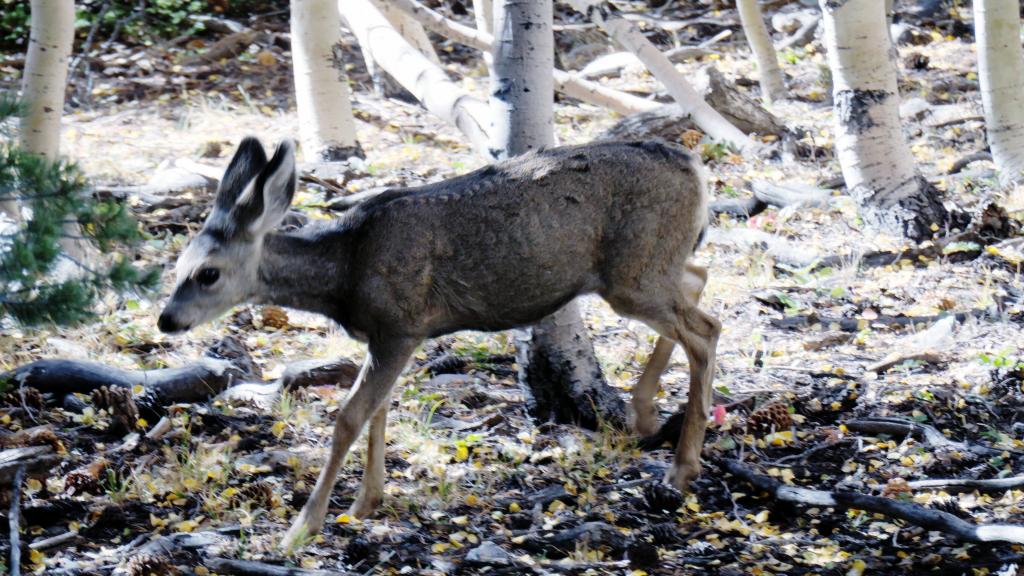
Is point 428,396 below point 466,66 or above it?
below

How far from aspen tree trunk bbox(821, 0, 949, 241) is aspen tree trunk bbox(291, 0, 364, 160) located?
4.55m

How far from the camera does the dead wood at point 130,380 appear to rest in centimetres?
702

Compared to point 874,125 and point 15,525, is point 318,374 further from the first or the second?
point 874,125

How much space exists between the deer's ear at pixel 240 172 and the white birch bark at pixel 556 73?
5583mm

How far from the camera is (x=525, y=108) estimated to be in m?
6.90

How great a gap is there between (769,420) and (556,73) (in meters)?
5.94

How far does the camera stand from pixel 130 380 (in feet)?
23.3

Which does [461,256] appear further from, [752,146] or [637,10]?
[637,10]

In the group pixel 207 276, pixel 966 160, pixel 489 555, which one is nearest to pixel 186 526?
pixel 207 276

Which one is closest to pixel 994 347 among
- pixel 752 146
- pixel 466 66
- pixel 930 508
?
pixel 930 508

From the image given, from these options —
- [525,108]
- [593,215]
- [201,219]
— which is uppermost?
[525,108]

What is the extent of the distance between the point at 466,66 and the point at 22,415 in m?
10.1

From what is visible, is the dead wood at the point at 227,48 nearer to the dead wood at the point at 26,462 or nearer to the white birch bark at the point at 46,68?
the white birch bark at the point at 46,68

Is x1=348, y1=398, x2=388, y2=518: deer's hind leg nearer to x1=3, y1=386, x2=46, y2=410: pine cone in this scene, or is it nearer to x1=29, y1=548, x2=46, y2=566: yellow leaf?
x1=29, y1=548, x2=46, y2=566: yellow leaf
